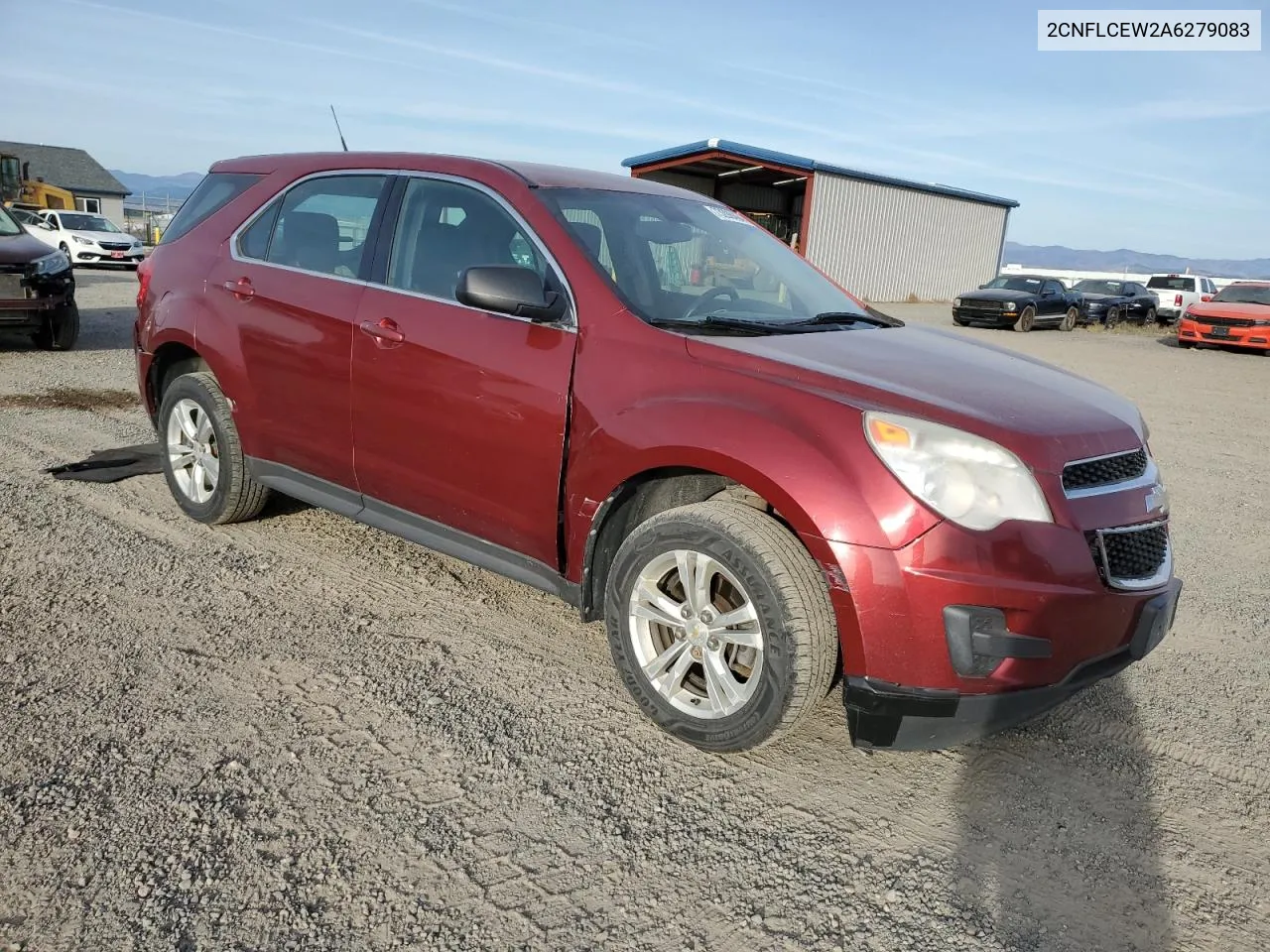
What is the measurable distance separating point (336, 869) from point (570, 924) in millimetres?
607

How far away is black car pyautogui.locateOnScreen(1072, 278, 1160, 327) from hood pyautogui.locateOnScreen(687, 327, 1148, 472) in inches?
1061

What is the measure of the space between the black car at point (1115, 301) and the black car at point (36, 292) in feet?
83.3

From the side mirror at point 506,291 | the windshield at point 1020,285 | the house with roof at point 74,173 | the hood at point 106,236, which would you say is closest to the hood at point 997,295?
the windshield at point 1020,285

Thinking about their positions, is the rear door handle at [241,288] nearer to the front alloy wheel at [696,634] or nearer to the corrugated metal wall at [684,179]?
the front alloy wheel at [696,634]

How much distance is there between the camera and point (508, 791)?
2771 millimetres

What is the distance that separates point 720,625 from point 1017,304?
23149mm

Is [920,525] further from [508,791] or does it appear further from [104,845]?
[104,845]

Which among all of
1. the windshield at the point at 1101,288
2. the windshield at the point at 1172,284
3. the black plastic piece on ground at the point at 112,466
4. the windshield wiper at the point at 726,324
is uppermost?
the windshield at the point at 1172,284

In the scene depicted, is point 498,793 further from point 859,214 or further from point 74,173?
point 74,173

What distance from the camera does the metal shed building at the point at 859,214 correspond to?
30469 millimetres

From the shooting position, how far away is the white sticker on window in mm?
4305

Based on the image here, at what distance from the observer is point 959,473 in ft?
8.59

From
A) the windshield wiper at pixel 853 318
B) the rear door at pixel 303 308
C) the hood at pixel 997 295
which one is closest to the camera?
the windshield wiper at pixel 853 318

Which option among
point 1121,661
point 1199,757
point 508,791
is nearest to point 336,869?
point 508,791
